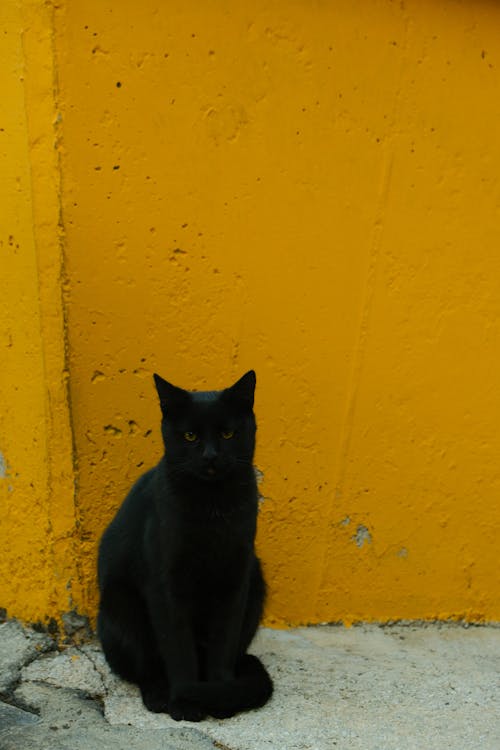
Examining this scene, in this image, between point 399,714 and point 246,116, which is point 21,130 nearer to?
point 246,116

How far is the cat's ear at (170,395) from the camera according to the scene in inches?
102

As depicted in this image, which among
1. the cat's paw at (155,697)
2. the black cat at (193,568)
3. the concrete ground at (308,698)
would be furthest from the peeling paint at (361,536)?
the cat's paw at (155,697)

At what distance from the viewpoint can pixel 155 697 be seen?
265 centimetres

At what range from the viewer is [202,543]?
2.60 m

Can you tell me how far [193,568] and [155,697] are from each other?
41 centimetres

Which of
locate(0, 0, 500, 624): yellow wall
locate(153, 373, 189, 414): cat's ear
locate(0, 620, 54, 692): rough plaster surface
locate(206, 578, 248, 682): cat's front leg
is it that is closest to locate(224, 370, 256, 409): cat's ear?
locate(153, 373, 189, 414): cat's ear

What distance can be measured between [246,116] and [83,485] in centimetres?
136

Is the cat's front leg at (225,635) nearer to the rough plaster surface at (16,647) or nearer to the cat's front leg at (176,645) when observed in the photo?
the cat's front leg at (176,645)

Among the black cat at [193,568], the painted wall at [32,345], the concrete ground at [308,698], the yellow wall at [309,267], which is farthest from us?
the yellow wall at [309,267]

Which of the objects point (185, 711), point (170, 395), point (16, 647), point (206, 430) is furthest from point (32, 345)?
point (185, 711)

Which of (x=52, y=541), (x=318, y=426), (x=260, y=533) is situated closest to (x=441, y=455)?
(x=318, y=426)

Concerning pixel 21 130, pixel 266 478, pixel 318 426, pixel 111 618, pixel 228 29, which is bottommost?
pixel 111 618

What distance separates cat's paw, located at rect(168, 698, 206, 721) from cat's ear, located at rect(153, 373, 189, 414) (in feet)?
2.81

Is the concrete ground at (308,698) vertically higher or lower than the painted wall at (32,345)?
lower
